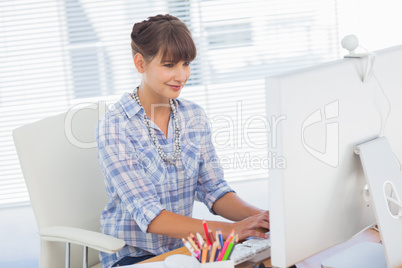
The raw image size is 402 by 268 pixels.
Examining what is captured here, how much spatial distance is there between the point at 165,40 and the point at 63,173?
52 cm

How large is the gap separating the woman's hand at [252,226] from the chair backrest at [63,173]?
22.2 inches

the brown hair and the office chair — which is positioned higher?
the brown hair

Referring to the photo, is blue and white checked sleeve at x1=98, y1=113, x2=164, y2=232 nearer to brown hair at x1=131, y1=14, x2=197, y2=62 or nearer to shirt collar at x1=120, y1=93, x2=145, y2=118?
shirt collar at x1=120, y1=93, x2=145, y2=118

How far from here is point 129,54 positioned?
3.96 meters

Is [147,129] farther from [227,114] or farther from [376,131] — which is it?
[227,114]

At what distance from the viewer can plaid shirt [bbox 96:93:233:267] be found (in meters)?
1.63

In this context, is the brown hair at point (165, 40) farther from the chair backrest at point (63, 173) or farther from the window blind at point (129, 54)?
the window blind at point (129, 54)

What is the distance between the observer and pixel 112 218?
1.73 m

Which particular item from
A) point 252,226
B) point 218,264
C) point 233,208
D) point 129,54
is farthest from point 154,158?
point 129,54

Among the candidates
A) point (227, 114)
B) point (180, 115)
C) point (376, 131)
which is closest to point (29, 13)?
point (227, 114)

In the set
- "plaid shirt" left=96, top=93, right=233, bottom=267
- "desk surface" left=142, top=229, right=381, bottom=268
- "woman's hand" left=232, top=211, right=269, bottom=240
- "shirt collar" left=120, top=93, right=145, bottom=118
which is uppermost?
"shirt collar" left=120, top=93, right=145, bottom=118

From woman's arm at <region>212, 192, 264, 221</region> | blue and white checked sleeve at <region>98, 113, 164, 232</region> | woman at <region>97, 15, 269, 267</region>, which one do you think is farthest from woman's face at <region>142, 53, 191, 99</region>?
woman's arm at <region>212, 192, 264, 221</region>

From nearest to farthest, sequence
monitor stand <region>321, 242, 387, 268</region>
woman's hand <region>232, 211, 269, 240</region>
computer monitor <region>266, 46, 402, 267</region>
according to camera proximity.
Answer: computer monitor <region>266, 46, 402, 267</region> < monitor stand <region>321, 242, 387, 268</region> < woman's hand <region>232, 211, 269, 240</region>

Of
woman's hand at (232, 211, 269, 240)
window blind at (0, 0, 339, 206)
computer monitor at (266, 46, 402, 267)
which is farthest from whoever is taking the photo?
window blind at (0, 0, 339, 206)
